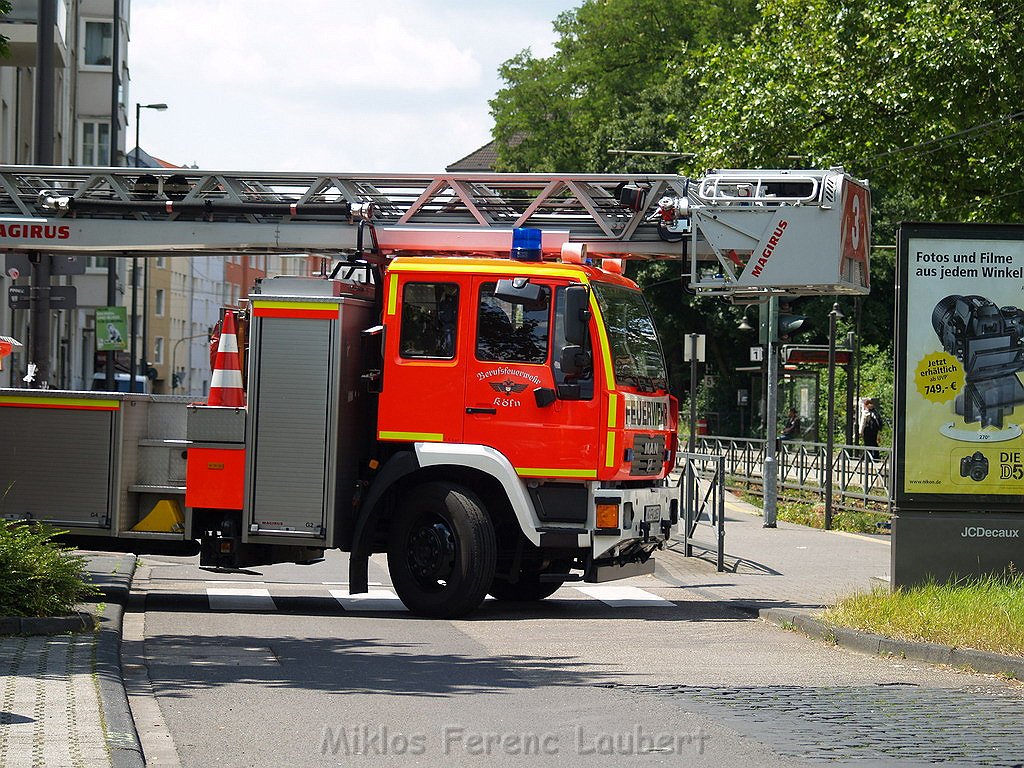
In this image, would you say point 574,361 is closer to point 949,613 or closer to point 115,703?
point 949,613

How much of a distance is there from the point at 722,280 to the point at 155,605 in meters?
5.53

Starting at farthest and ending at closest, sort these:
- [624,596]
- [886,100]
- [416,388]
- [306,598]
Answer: [886,100], [624,596], [306,598], [416,388]

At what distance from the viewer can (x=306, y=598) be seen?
48.0 ft

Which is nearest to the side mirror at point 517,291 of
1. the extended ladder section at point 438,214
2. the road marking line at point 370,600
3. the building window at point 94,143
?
the extended ladder section at point 438,214

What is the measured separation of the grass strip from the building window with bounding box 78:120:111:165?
140 ft

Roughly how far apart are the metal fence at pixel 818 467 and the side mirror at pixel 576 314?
28.9 ft

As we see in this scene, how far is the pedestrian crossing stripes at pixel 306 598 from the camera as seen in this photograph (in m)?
13.8

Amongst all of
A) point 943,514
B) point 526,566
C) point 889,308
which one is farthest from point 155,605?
point 889,308

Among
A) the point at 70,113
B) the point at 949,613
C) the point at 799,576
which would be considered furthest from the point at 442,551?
the point at 70,113

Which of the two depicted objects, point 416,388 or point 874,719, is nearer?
point 874,719

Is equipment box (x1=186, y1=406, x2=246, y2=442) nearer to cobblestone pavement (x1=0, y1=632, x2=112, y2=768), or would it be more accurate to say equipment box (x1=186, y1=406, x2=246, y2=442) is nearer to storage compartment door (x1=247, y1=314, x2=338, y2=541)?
storage compartment door (x1=247, y1=314, x2=338, y2=541)

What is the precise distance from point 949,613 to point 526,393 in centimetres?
370

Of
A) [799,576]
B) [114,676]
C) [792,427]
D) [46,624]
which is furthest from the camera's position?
[792,427]

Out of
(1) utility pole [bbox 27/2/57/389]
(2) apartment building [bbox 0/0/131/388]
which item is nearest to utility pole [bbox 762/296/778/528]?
(1) utility pole [bbox 27/2/57/389]
